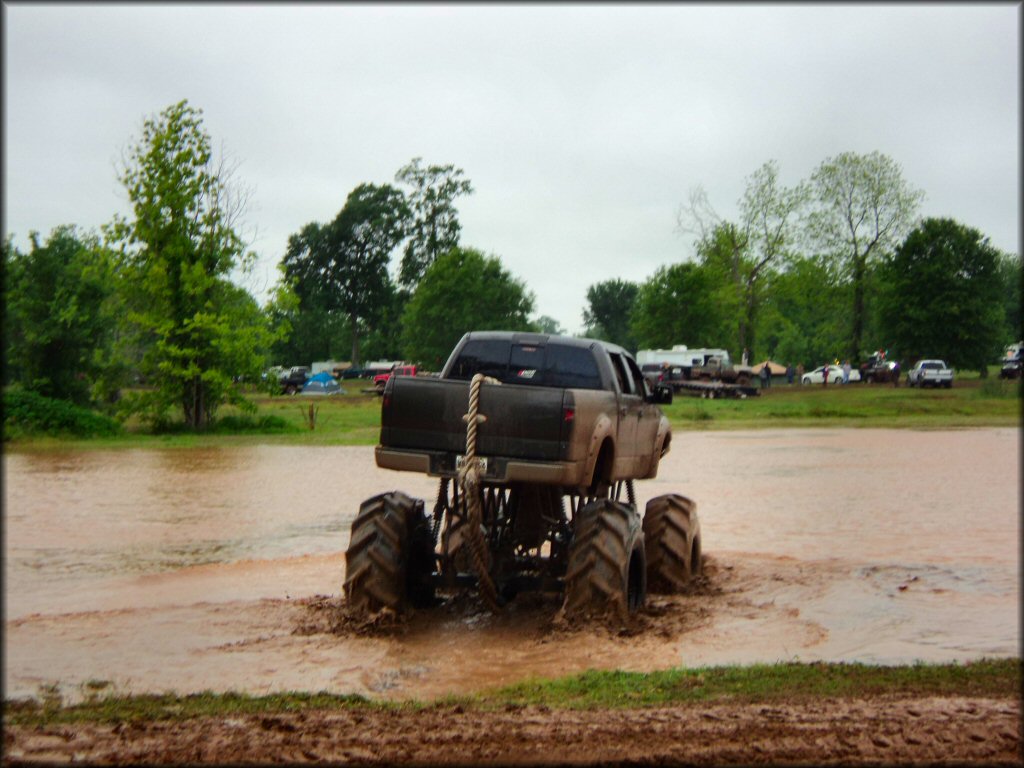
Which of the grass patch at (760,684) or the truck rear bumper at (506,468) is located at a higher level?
the truck rear bumper at (506,468)

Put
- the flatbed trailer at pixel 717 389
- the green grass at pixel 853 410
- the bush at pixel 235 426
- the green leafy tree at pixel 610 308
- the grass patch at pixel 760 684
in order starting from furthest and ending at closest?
1. the green leafy tree at pixel 610 308
2. the flatbed trailer at pixel 717 389
3. the green grass at pixel 853 410
4. the bush at pixel 235 426
5. the grass patch at pixel 760 684

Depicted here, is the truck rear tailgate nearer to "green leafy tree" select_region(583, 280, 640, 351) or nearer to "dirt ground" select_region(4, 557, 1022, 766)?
"dirt ground" select_region(4, 557, 1022, 766)

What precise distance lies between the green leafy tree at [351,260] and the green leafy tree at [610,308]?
7532 cm

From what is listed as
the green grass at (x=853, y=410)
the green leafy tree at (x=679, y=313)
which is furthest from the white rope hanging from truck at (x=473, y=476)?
the green leafy tree at (x=679, y=313)

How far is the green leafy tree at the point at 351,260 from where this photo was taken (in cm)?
2293

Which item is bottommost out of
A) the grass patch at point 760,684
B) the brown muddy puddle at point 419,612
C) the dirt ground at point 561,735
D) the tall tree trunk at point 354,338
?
the brown muddy puddle at point 419,612

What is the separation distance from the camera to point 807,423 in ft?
154

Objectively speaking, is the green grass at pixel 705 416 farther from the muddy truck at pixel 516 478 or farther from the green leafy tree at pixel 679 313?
the muddy truck at pixel 516 478

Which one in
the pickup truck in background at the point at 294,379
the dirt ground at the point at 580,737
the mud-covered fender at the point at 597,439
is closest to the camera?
the dirt ground at the point at 580,737

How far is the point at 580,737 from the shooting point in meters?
6.66

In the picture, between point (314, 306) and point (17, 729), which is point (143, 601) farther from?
point (314, 306)

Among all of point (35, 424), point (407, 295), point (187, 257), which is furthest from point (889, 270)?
point (35, 424)

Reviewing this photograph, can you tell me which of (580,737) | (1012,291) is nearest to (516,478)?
(580,737)

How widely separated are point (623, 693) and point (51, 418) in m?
31.0
